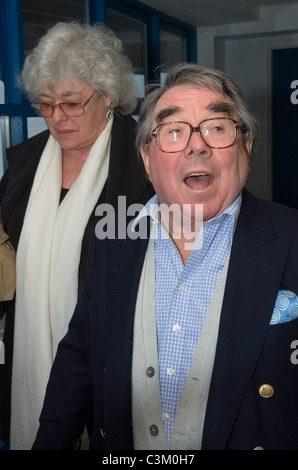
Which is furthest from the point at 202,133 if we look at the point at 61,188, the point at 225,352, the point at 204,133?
the point at 61,188

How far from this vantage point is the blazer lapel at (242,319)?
111cm

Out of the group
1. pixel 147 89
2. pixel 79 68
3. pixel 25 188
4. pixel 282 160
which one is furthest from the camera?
pixel 282 160

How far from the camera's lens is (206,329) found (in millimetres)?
1188

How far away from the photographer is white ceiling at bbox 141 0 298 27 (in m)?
3.95

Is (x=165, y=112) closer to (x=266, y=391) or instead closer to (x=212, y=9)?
(x=266, y=391)

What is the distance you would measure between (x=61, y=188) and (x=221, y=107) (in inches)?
36.5

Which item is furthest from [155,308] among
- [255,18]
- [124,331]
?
[255,18]

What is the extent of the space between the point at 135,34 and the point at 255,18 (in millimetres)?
1151

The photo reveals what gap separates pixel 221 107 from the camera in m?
1.27

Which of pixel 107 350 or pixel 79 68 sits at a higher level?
pixel 79 68

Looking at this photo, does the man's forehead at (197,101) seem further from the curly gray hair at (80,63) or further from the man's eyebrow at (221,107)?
the curly gray hair at (80,63)
